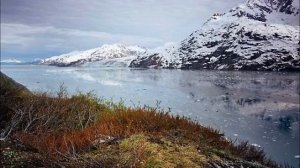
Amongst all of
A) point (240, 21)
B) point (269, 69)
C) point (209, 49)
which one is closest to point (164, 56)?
point (209, 49)

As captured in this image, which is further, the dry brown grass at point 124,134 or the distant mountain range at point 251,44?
the distant mountain range at point 251,44

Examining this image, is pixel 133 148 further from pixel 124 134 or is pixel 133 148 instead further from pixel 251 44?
pixel 251 44

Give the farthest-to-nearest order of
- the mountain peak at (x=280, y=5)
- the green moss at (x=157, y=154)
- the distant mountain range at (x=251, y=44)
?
the mountain peak at (x=280, y=5) → the distant mountain range at (x=251, y=44) → the green moss at (x=157, y=154)

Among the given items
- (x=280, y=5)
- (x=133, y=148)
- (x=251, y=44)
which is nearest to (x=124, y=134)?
(x=133, y=148)

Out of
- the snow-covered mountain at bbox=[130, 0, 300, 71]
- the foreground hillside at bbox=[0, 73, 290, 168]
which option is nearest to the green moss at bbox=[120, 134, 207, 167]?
the foreground hillside at bbox=[0, 73, 290, 168]

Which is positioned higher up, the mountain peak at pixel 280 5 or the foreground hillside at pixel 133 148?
the mountain peak at pixel 280 5

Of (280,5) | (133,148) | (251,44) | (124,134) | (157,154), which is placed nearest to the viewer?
(157,154)

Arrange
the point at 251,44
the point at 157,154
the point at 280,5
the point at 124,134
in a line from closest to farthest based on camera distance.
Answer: the point at 157,154 < the point at 124,134 < the point at 280,5 < the point at 251,44

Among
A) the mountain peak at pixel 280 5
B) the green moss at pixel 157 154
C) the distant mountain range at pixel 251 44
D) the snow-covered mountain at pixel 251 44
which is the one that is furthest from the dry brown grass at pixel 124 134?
the mountain peak at pixel 280 5

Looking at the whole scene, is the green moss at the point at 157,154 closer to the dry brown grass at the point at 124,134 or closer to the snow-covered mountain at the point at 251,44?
the dry brown grass at the point at 124,134

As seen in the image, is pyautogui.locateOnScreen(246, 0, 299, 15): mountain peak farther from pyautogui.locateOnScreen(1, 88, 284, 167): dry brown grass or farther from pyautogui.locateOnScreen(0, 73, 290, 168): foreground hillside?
pyautogui.locateOnScreen(0, 73, 290, 168): foreground hillside

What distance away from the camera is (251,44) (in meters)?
152

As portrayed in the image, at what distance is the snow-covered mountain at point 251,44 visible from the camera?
12764 cm

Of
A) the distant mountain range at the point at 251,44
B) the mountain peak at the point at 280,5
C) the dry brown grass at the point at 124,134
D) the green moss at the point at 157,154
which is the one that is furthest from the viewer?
the mountain peak at the point at 280,5
